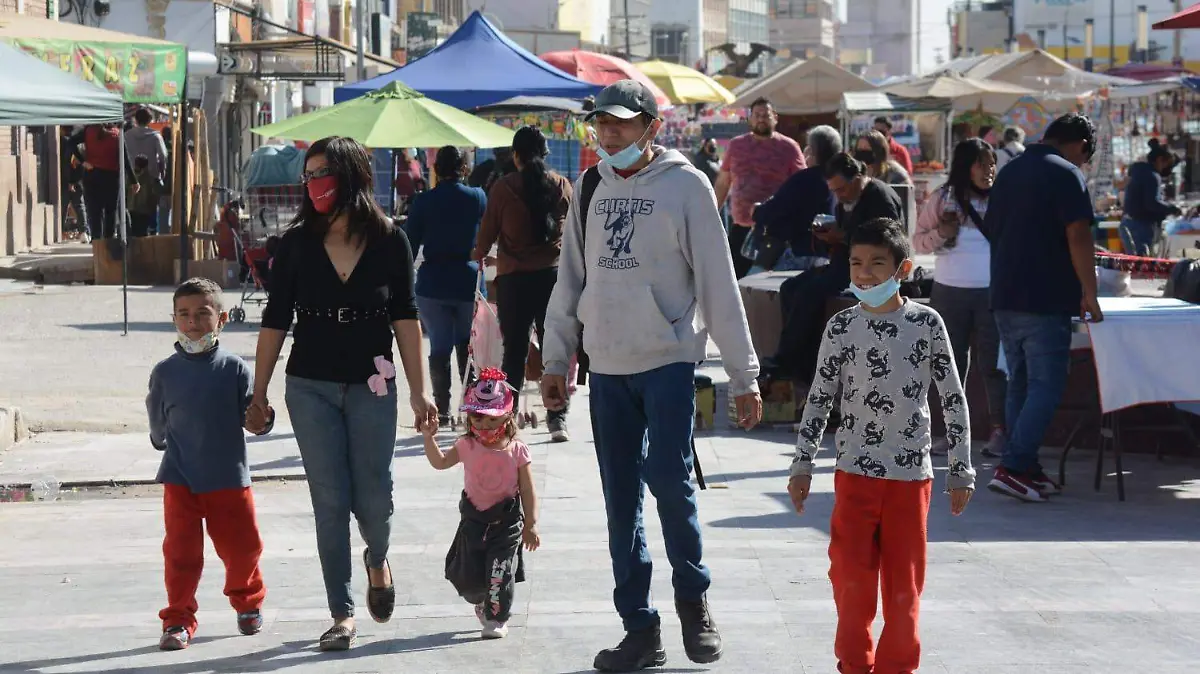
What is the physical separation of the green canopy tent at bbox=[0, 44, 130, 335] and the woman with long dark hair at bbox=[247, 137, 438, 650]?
4.54 meters

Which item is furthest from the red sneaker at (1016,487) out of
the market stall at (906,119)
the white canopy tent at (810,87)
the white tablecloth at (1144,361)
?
the white canopy tent at (810,87)

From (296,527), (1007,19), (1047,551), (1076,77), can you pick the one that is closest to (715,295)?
(1047,551)

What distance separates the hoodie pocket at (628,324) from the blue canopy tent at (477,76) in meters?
11.6

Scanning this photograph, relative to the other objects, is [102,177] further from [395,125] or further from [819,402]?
[819,402]

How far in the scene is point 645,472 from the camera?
19.7 feet

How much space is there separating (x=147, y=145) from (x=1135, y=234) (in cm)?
1203

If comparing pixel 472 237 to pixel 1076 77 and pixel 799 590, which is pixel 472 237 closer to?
pixel 799 590

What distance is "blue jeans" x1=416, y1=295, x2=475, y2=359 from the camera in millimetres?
11422

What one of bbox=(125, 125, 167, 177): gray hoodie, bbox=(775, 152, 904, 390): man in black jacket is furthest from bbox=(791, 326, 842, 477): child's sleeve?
bbox=(125, 125, 167, 177): gray hoodie

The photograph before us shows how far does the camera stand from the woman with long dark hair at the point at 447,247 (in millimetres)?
11234

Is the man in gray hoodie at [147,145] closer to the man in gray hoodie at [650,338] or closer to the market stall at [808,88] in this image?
the market stall at [808,88]

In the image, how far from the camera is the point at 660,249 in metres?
5.88

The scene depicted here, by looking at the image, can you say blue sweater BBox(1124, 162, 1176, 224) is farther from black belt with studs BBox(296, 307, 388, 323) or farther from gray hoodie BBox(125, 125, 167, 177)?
black belt with studs BBox(296, 307, 388, 323)

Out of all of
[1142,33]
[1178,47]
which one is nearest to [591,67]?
[1178,47]
